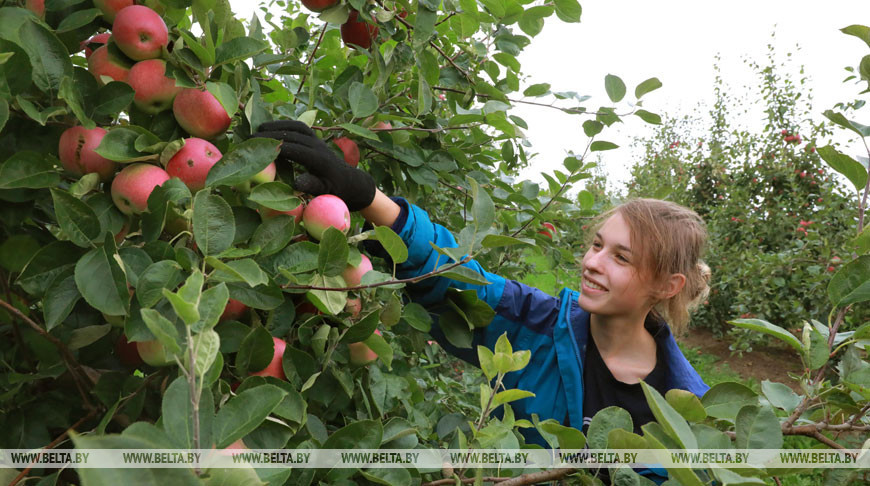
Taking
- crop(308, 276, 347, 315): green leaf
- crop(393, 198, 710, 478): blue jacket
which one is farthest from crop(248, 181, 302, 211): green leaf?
crop(393, 198, 710, 478): blue jacket

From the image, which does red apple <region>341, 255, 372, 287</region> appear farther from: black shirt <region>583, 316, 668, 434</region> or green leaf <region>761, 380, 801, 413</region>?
black shirt <region>583, 316, 668, 434</region>

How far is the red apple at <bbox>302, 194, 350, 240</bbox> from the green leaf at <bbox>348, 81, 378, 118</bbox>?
199 mm

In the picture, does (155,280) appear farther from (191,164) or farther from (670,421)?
(670,421)

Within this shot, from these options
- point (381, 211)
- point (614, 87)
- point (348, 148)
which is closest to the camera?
point (348, 148)

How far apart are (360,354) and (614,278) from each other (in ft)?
3.15

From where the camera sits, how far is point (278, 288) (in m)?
0.71

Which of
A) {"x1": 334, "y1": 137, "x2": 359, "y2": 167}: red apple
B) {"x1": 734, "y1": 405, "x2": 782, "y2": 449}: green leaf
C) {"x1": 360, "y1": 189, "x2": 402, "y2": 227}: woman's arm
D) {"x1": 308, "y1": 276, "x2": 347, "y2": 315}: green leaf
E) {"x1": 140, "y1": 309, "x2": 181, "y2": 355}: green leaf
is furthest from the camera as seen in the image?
{"x1": 360, "y1": 189, "x2": 402, "y2": 227}: woman's arm

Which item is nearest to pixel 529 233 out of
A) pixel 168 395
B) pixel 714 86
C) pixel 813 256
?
pixel 168 395

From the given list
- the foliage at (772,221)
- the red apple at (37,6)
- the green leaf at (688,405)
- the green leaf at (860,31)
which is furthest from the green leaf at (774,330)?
the foliage at (772,221)

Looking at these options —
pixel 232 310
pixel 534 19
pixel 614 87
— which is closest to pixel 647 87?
pixel 614 87

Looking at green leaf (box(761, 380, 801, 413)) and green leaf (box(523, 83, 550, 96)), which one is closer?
green leaf (box(761, 380, 801, 413))

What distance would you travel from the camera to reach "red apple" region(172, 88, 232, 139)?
798 millimetres

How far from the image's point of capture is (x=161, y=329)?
379mm

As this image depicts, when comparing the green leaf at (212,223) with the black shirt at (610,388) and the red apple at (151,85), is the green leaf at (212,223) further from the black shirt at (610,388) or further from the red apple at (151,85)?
the black shirt at (610,388)
